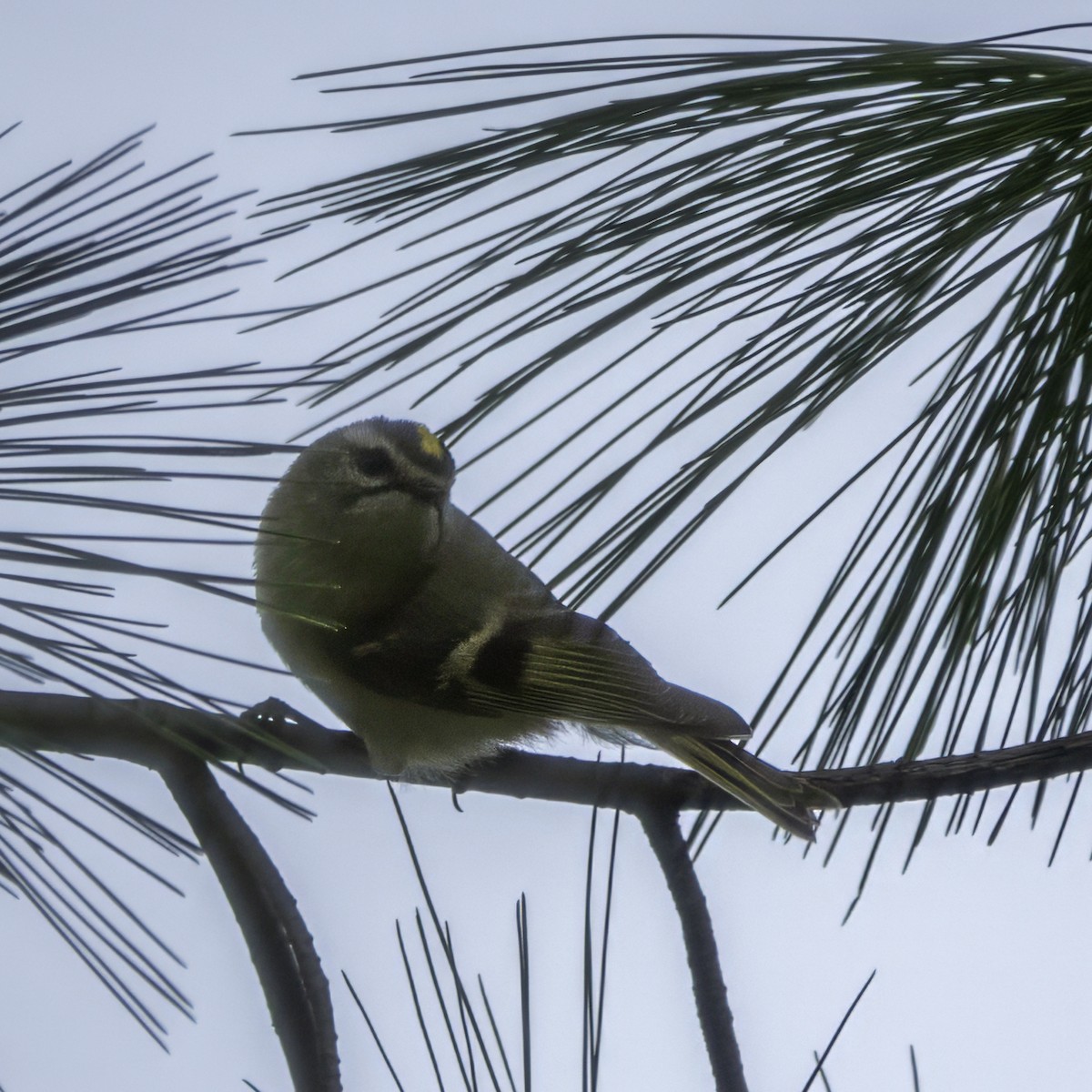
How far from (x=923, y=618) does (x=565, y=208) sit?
0.30 metres

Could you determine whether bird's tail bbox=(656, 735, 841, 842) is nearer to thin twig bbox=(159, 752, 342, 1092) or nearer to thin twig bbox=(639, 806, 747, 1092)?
thin twig bbox=(639, 806, 747, 1092)

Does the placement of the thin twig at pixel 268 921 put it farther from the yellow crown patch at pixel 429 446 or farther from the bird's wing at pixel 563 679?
the yellow crown patch at pixel 429 446

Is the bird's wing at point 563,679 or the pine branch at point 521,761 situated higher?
the pine branch at point 521,761

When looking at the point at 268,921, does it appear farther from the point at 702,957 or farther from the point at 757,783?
the point at 757,783

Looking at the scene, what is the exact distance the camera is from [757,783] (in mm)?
1032

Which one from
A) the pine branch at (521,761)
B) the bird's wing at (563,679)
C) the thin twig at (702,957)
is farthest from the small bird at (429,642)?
the thin twig at (702,957)

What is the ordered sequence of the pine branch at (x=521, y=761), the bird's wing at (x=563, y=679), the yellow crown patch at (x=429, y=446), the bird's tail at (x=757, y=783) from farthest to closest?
the yellow crown patch at (x=429, y=446)
the bird's wing at (x=563, y=679)
the bird's tail at (x=757, y=783)
the pine branch at (x=521, y=761)

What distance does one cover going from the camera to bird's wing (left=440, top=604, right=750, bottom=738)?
1378mm

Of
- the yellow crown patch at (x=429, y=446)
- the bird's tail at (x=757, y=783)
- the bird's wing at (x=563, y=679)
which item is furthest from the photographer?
the yellow crown patch at (x=429, y=446)

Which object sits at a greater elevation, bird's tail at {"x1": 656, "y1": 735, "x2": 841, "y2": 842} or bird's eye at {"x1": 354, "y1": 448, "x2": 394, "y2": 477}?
bird's eye at {"x1": 354, "y1": 448, "x2": 394, "y2": 477}

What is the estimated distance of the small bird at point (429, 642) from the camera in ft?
4.53

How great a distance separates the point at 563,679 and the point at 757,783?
16.2 inches

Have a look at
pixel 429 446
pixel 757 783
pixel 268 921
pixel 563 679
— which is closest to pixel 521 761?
pixel 757 783

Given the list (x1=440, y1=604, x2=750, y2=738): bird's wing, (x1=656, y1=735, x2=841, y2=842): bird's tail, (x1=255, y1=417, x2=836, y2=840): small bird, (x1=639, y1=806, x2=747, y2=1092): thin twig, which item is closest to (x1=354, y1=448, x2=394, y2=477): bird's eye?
(x1=255, y1=417, x2=836, y2=840): small bird
